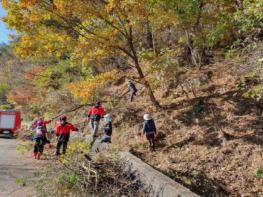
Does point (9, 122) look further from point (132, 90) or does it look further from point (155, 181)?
point (155, 181)

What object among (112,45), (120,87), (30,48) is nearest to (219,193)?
(112,45)

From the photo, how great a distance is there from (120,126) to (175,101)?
9.40ft

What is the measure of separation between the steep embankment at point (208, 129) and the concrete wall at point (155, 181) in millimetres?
1604

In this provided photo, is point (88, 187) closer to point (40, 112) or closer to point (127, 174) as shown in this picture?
point (127, 174)

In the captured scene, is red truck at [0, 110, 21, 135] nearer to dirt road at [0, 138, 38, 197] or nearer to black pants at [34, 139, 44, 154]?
dirt road at [0, 138, 38, 197]

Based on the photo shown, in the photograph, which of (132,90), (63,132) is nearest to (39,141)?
(63,132)

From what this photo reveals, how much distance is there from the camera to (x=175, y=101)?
2252cm

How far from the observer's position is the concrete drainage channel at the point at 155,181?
9.68 metres

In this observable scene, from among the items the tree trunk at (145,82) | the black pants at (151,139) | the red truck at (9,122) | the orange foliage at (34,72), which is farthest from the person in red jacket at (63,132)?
the orange foliage at (34,72)

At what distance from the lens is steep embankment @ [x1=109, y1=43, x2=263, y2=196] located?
14.0 m

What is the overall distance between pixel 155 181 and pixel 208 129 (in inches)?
310

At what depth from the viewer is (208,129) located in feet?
59.9

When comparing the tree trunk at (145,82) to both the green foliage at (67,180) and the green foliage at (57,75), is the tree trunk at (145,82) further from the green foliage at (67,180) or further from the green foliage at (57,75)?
the green foliage at (57,75)

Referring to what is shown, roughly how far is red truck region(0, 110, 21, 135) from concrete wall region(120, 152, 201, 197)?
68.7ft
